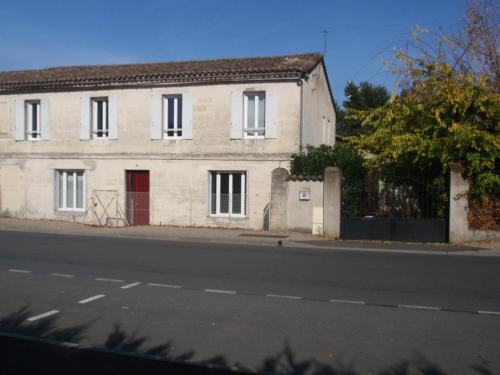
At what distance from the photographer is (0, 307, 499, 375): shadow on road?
4438 mm

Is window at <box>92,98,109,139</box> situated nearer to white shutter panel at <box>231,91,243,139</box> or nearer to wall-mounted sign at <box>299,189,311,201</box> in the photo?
white shutter panel at <box>231,91,243,139</box>

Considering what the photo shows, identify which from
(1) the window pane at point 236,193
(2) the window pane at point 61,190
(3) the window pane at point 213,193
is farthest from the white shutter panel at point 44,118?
(1) the window pane at point 236,193

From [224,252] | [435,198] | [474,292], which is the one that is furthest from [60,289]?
[435,198]

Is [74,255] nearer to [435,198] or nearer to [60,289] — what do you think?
[60,289]

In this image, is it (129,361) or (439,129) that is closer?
(129,361)

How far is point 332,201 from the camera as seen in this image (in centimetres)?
1552

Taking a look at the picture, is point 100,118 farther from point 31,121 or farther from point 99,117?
point 31,121

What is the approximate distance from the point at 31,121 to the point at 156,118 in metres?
6.04

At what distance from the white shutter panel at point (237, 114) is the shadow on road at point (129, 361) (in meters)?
13.3

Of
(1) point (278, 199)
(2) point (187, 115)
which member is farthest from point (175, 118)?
(1) point (278, 199)

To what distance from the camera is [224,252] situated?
1262 cm

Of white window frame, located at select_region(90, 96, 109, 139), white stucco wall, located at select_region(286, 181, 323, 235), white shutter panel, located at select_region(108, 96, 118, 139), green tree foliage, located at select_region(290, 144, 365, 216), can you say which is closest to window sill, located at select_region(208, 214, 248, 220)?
white stucco wall, located at select_region(286, 181, 323, 235)

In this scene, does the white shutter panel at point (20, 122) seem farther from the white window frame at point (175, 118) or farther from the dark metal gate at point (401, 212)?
the dark metal gate at point (401, 212)

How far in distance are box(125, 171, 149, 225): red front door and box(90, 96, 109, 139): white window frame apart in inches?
75.3
